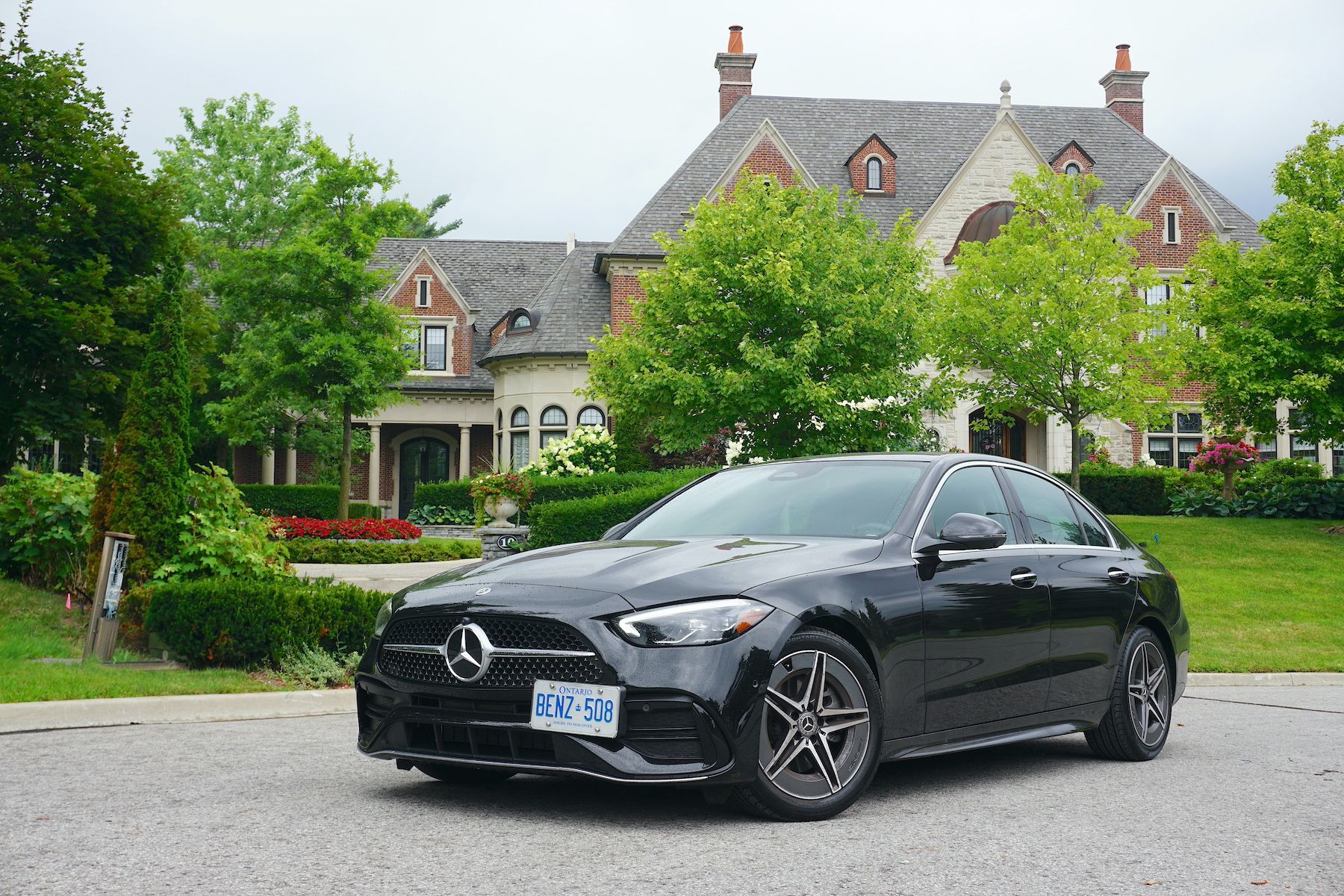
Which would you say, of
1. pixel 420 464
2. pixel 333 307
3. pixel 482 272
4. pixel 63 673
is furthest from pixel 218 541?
pixel 482 272

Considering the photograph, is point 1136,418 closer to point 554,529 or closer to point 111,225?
point 554,529

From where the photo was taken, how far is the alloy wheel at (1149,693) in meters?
7.07

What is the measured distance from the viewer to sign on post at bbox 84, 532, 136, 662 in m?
9.87

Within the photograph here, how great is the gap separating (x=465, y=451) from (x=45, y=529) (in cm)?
3218

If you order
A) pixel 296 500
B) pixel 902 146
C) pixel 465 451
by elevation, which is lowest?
pixel 296 500

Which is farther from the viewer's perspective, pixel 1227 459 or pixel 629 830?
pixel 1227 459

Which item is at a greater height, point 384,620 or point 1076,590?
point 1076,590

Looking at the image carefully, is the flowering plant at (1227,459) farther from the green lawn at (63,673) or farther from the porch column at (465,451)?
the green lawn at (63,673)

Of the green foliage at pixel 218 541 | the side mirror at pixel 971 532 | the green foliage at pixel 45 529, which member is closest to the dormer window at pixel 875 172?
the green foliage at pixel 45 529

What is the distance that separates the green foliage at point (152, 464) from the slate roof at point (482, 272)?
111ft

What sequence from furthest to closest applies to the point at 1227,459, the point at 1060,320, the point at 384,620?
the point at 1227,459 < the point at 1060,320 < the point at 384,620

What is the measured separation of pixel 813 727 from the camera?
513 centimetres

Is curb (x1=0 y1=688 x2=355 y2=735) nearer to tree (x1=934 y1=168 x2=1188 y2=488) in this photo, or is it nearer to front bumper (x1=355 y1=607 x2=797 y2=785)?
front bumper (x1=355 y1=607 x2=797 y2=785)

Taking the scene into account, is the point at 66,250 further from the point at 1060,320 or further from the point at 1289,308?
the point at 1289,308
